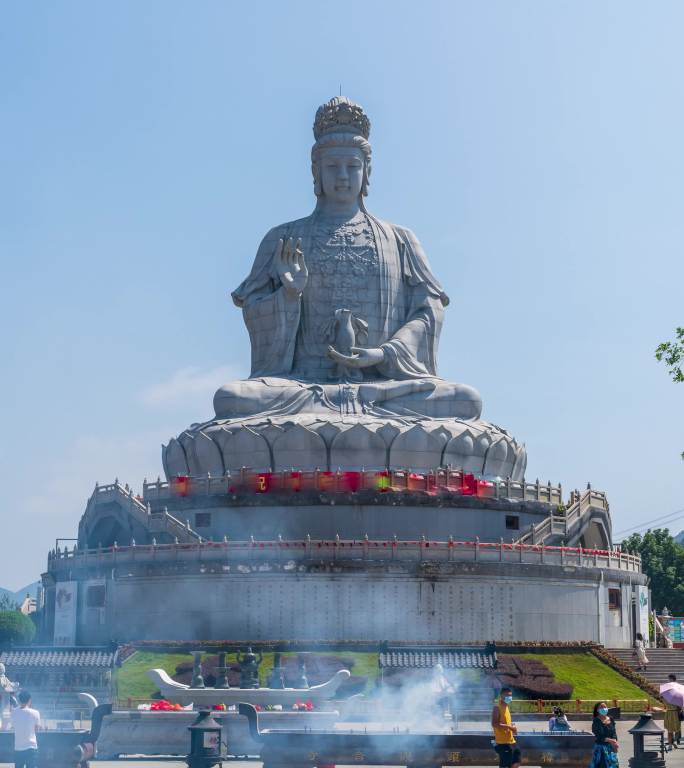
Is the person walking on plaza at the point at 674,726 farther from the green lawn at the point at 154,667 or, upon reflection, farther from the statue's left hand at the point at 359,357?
the statue's left hand at the point at 359,357

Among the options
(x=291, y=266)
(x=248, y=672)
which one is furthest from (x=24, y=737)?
(x=291, y=266)

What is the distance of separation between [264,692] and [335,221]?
80.9 ft

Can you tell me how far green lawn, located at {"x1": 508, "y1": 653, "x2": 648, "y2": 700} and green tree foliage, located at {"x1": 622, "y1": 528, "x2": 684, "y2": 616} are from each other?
1115 inches

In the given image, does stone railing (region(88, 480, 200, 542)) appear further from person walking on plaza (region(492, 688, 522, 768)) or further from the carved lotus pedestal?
person walking on plaza (region(492, 688, 522, 768))

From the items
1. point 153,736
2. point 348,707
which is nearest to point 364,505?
point 348,707

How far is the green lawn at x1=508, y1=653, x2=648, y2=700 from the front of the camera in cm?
2969

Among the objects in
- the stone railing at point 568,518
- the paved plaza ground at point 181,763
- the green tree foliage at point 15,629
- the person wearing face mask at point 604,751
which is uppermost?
the stone railing at point 568,518

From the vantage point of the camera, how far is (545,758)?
15.6 meters

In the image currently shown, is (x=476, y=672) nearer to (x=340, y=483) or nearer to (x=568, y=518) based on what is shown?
(x=340, y=483)

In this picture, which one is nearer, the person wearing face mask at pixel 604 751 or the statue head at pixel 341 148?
the person wearing face mask at pixel 604 751

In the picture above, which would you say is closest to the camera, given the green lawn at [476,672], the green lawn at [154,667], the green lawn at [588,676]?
the green lawn at [154,667]

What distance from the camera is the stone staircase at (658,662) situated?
3359 centimetres

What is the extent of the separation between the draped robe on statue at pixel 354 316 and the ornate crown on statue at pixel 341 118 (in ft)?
8.48

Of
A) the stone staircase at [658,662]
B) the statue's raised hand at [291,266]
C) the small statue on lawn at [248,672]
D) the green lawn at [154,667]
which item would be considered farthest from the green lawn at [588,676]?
the statue's raised hand at [291,266]
